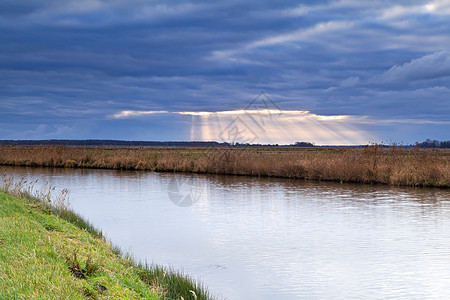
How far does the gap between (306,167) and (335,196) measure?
27.2 feet

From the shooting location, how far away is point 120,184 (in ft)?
94.0

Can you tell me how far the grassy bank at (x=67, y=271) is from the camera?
581 cm

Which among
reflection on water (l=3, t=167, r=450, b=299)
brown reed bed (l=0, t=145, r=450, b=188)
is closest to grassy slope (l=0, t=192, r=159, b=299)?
reflection on water (l=3, t=167, r=450, b=299)

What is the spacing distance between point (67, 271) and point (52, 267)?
226 millimetres

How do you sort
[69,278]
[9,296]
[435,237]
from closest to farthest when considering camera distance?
1. [9,296]
2. [69,278]
3. [435,237]

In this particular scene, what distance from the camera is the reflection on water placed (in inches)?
369

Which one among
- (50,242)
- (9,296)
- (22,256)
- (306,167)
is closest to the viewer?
(9,296)

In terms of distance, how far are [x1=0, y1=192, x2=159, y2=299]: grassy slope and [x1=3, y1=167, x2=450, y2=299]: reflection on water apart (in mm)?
2042

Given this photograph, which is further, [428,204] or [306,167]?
[306,167]

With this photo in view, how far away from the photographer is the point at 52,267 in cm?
675

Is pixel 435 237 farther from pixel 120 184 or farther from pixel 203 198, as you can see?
pixel 120 184

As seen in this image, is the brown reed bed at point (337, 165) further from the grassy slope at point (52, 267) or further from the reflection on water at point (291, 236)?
the grassy slope at point (52, 267)

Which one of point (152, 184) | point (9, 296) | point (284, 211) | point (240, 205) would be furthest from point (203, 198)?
point (9, 296)

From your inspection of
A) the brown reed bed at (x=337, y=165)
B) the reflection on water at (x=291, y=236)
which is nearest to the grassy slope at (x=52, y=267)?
the reflection on water at (x=291, y=236)
